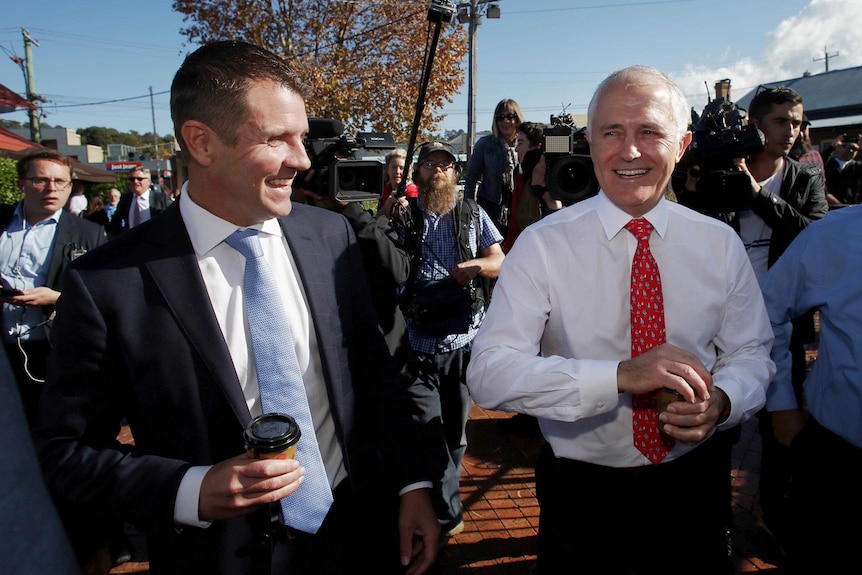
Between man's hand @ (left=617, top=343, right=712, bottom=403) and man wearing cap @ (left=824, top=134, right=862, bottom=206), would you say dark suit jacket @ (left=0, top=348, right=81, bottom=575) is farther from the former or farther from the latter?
man wearing cap @ (left=824, top=134, right=862, bottom=206)

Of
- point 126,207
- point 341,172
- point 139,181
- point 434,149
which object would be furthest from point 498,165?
point 126,207

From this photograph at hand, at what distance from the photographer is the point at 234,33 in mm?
16828

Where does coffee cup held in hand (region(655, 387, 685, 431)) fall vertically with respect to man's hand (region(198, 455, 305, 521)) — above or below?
above

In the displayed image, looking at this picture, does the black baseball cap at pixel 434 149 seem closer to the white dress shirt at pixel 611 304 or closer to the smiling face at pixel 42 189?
the white dress shirt at pixel 611 304

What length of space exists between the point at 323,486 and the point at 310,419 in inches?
7.0

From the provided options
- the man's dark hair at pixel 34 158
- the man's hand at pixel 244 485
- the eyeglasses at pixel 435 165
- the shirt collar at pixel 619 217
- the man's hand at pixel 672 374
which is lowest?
the man's hand at pixel 244 485

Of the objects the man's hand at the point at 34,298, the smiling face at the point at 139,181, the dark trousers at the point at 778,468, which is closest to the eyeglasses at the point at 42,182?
the man's hand at the point at 34,298

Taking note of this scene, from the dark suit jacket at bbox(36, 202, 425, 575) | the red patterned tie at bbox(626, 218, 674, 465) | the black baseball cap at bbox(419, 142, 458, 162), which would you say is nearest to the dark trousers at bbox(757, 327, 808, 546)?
the red patterned tie at bbox(626, 218, 674, 465)

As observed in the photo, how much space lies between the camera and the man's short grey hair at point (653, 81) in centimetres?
177

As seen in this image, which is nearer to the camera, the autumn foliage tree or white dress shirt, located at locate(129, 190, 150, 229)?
white dress shirt, located at locate(129, 190, 150, 229)

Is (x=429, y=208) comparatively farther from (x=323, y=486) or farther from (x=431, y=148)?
(x=323, y=486)

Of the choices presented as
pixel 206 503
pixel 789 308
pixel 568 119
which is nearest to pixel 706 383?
pixel 789 308

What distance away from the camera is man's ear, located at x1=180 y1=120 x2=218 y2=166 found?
5.02 ft

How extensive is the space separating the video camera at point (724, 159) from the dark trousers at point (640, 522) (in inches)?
58.3
